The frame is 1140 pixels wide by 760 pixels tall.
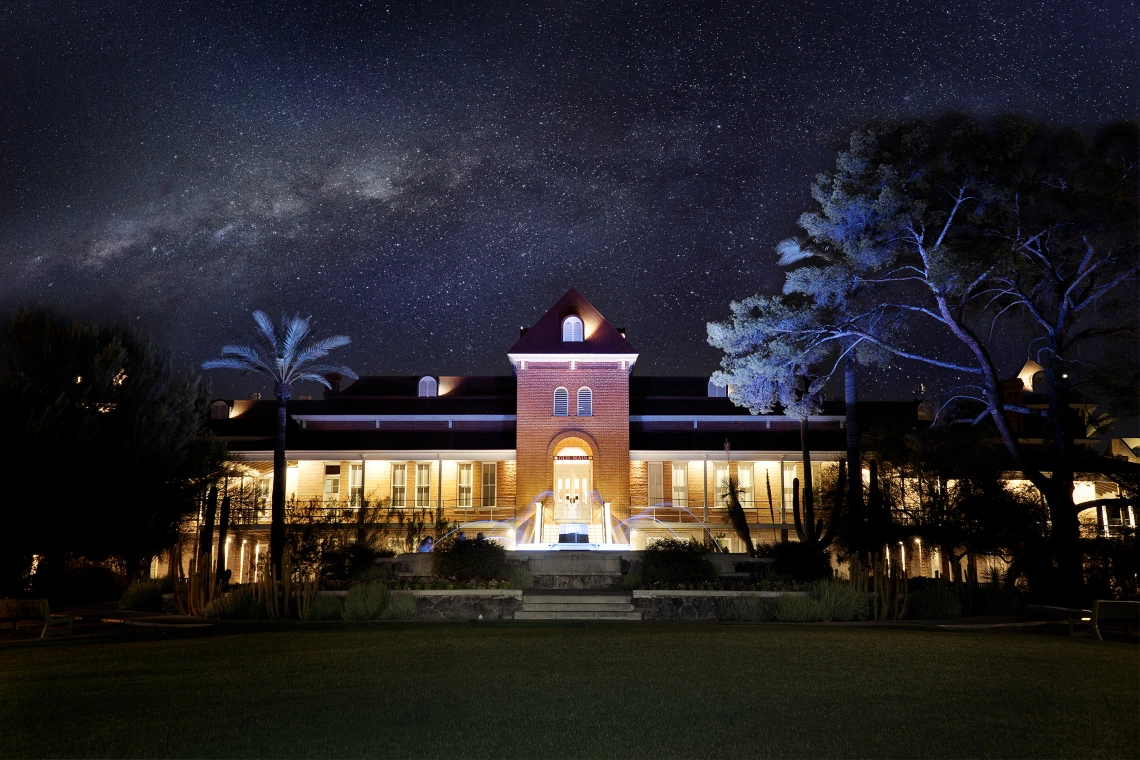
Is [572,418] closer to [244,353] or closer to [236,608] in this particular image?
[244,353]

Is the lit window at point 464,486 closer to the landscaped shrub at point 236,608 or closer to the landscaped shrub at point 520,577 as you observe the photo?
the landscaped shrub at point 520,577

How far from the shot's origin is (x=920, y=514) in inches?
1129

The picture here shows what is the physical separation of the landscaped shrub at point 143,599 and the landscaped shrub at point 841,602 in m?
16.2

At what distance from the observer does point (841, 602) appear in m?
18.3

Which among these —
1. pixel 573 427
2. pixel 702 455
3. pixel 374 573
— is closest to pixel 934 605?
pixel 374 573

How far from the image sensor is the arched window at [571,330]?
38.9 meters

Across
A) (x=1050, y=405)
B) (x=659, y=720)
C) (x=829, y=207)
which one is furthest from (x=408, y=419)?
(x=659, y=720)

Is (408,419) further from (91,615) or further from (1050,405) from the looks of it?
(1050,405)

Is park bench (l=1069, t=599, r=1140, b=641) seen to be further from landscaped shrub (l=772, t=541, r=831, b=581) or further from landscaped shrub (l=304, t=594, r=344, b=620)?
landscaped shrub (l=304, t=594, r=344, b=620)

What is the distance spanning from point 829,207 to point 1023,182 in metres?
5.12

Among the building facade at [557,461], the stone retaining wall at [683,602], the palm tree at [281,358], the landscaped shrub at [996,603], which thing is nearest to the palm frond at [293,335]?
the palm tree at [281,358]

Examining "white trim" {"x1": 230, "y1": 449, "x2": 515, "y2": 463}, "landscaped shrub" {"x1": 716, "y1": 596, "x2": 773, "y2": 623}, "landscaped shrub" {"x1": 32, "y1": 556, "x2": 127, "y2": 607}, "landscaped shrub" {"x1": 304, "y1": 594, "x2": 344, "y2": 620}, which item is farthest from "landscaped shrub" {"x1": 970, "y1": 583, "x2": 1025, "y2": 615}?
"landscaped shrub" {"x1": 32, "y1": 556, "x2": 127, "y2": 607}

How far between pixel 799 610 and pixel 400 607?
28.0 feet

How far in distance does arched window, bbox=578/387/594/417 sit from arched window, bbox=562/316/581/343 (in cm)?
225
